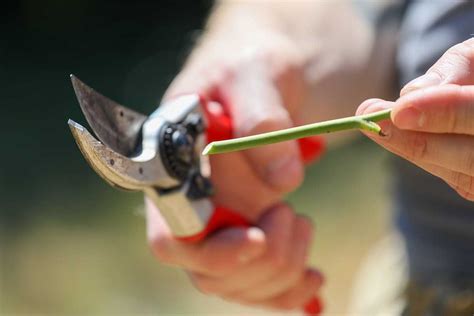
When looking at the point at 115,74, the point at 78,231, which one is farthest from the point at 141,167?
the point at 115,74

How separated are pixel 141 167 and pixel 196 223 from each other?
9 cm

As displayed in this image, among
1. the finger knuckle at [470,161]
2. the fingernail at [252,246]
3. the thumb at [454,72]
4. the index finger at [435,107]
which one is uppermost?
the thumb at [454,72]

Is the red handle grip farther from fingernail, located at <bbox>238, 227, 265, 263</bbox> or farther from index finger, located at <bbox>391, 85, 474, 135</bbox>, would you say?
index finger, located at <bbox>391, 85, 474, 135</bbox>

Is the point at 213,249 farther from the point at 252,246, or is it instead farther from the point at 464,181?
the point at 464,181

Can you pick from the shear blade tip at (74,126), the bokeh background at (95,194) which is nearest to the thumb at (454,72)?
the shear blade tip at (74,126)

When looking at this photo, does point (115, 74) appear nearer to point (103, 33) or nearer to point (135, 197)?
point (103, 33)

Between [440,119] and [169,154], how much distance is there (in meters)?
0.22

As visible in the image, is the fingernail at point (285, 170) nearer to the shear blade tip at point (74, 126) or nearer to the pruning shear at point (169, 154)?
the pruning shear at point (169, 154)

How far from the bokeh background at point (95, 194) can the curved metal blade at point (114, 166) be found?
0.42 m

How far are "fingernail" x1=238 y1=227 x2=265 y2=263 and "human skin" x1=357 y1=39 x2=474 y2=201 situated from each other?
0.22 meters

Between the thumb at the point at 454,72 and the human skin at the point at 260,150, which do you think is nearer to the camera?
the thumb at the point at 454,72

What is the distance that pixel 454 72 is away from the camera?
39cm

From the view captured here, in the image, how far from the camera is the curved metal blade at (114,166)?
41 centimetres

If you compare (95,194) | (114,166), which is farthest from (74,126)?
(95,194)
